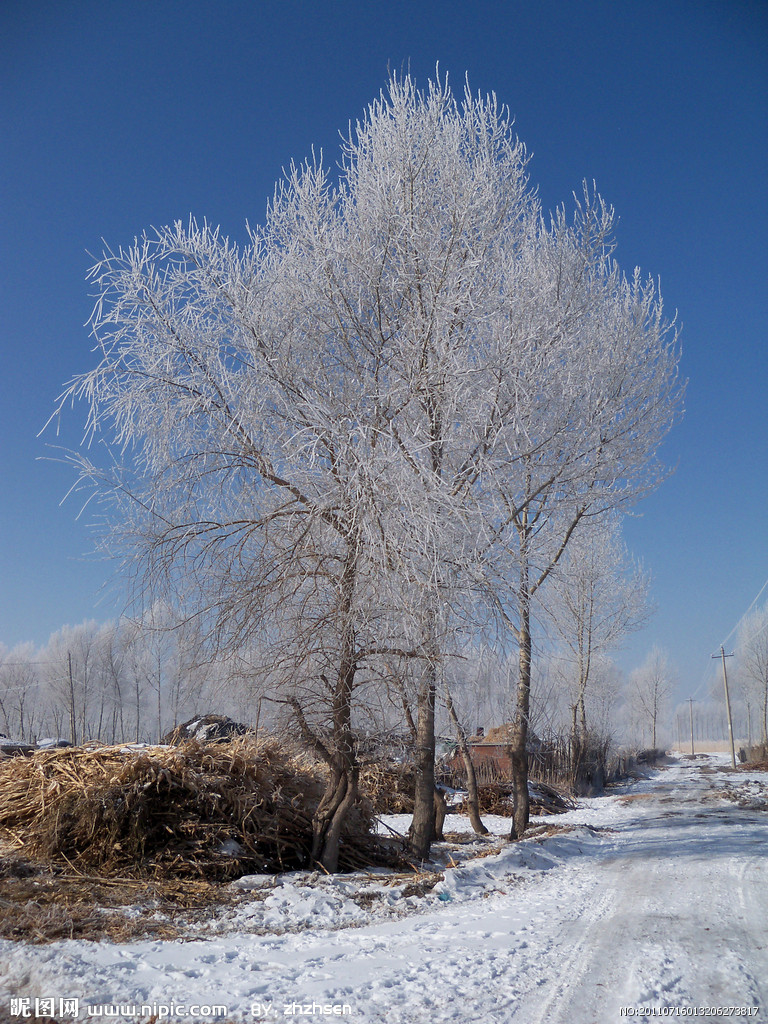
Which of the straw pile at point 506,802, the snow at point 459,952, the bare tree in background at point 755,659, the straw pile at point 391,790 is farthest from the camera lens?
the bare tree in background at point 755,659

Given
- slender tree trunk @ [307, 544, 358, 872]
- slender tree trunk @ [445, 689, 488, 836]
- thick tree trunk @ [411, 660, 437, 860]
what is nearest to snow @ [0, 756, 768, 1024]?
thick tree trunk @ [411, 660, 437, 860]

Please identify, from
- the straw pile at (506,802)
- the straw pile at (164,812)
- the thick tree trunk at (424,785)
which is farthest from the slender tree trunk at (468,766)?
the straw pile at (506,802)

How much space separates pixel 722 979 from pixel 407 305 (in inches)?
228

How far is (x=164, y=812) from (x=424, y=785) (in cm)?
263

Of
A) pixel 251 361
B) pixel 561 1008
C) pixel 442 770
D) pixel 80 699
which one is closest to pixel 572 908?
pixel 561 1008

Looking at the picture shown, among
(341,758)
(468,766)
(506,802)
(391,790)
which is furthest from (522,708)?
(506,802)

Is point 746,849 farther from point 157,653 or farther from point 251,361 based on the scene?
point 251,361

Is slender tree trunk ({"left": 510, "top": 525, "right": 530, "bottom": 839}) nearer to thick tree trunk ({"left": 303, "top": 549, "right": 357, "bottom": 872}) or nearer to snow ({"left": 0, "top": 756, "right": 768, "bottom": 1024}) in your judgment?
thick tree trunk ({"left": 303, "top": 549, "right": 357, "bottom": 872})

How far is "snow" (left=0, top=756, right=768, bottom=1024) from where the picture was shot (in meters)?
3.22

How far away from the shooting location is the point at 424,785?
728cm

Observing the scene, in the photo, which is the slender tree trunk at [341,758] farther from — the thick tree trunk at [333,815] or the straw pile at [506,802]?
the straw pile at [506,802]

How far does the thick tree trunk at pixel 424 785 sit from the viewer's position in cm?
710

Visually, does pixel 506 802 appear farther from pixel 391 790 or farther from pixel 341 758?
pixel 341 758

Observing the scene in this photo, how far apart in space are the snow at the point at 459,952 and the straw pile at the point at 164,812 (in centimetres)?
56
